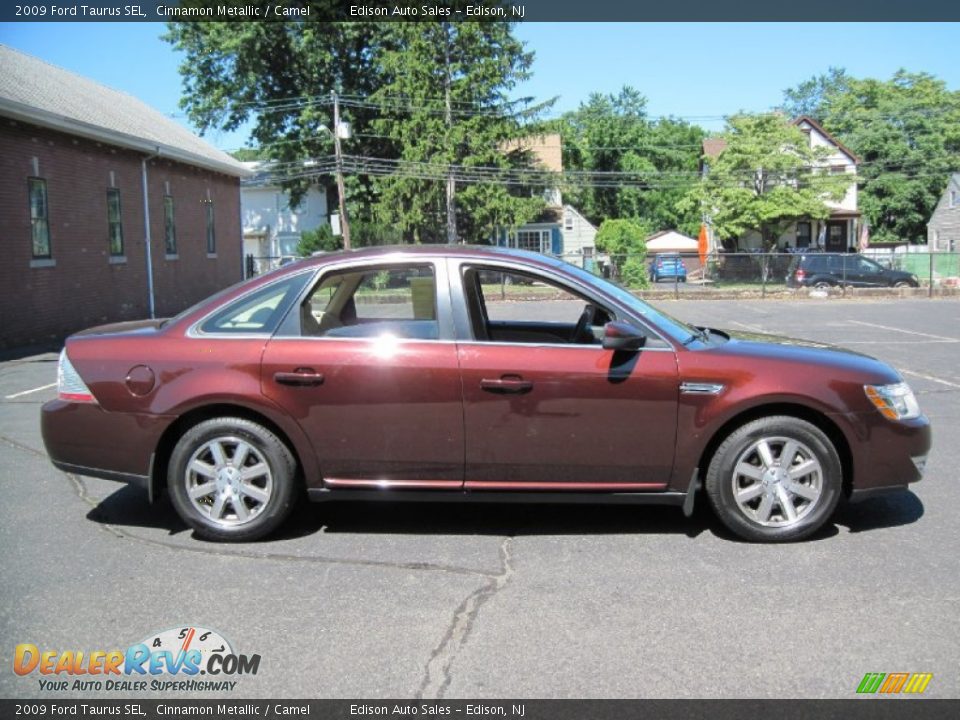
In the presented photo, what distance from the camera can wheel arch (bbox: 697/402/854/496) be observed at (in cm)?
498

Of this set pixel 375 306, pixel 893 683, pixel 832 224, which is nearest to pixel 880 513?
pixel 893 683

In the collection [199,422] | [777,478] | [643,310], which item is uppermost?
[643,310]

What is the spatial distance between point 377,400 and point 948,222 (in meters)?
56.0

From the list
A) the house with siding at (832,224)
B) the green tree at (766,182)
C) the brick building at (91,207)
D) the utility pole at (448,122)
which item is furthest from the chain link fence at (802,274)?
the house with siding at (832,224)

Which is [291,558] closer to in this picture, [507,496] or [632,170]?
[507,496]

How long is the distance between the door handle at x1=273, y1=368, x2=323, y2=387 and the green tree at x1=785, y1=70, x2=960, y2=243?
195ft

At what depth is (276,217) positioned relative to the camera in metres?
50.2

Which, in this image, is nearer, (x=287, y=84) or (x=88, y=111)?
(x=88, y=111)

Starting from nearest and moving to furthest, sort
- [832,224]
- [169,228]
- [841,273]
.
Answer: [169,228] → [841,273] → [832,224]

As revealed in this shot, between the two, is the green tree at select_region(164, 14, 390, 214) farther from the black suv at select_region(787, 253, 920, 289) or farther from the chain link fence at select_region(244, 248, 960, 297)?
the black suv at select_region(787, 253, 920, 289)

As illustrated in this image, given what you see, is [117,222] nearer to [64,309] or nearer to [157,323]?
[64,309]

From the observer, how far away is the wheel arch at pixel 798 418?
498 cm

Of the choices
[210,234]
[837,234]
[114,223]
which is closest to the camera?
[114,223]

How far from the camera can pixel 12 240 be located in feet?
53.3
